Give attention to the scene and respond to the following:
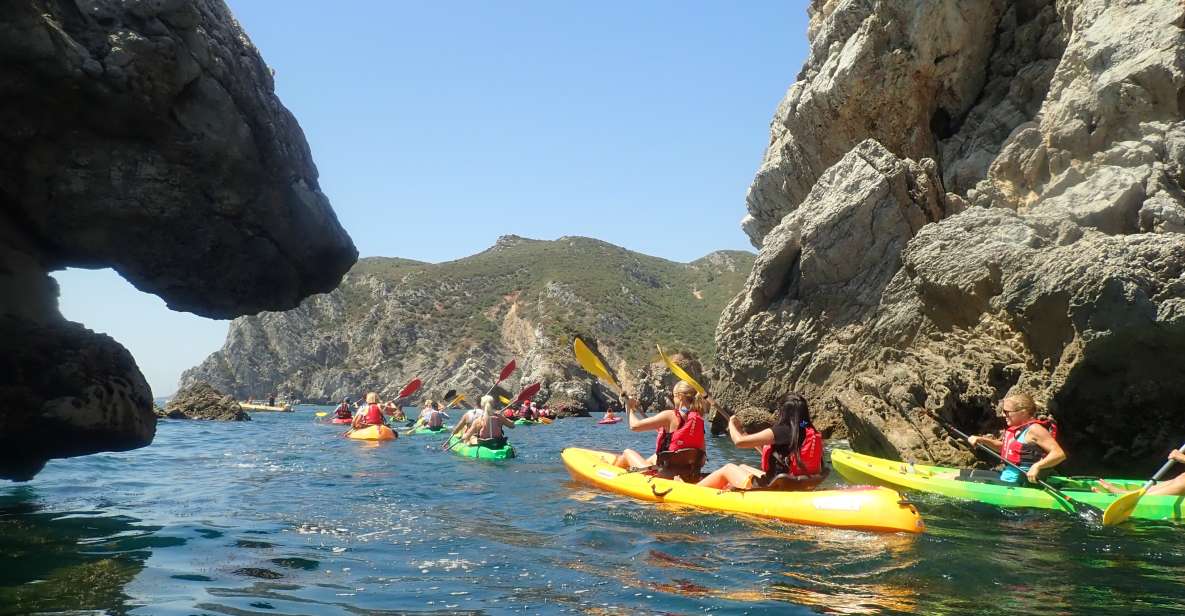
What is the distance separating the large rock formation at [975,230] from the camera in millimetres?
10438

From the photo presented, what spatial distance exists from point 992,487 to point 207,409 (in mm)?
33846

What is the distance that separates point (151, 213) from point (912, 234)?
A: 16.0m

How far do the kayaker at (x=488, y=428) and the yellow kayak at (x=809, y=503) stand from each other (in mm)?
5957

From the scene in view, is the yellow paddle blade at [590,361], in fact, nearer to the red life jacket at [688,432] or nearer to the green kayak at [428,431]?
the red life jacket at [688,432]

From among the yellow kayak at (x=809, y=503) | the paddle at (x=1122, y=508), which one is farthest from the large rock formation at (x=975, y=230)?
the yellow kayak at (x=809, y=503)

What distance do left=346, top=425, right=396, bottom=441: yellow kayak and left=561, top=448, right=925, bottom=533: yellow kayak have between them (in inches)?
459

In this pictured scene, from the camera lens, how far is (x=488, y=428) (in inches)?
602

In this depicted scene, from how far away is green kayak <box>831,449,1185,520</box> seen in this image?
7785 millimetres

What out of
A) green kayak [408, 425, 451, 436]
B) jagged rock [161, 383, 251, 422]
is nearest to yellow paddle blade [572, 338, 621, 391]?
green kayak [408, 425, 451, 436]

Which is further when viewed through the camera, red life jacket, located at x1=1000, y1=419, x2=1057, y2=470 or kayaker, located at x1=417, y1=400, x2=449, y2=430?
kayaker, located at x1=417, y1=400, x2=449, y2=430

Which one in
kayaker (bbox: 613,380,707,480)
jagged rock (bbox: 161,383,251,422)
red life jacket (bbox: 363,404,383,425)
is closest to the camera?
kayaker (bbox: 613,380,707,480)

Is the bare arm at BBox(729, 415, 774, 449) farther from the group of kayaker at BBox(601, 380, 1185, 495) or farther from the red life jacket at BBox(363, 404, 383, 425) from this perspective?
the red life jacket at BBox(363, 404, 383, 425)

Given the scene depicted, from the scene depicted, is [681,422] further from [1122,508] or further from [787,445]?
[1122,508]

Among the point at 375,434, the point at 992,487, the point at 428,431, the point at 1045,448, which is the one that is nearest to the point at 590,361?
the point at 992,487
